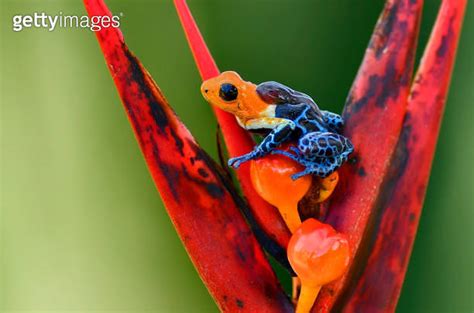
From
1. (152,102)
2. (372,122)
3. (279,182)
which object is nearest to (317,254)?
(279,182)

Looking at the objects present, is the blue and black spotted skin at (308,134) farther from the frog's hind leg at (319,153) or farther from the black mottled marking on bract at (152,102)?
the black mottled marking on bract at (152,102)

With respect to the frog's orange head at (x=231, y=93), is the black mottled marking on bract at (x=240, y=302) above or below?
below

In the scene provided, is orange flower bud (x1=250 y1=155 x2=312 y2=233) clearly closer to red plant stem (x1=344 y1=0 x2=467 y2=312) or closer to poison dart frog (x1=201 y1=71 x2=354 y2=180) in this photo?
poison dart frog (x1=201 y1=71 x2=354 y2=180)

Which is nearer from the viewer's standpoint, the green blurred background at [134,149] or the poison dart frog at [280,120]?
the poison dart frog at [280,120]

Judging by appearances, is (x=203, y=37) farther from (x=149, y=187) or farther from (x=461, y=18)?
(x=461, y=18)

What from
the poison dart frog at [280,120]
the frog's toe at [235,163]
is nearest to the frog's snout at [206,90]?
the poison dart frog at [280,120]

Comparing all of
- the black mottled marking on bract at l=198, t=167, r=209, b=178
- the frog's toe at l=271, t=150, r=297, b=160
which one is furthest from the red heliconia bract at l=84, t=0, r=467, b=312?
the frog's toe at l=271, t=150, r=297, b=160
